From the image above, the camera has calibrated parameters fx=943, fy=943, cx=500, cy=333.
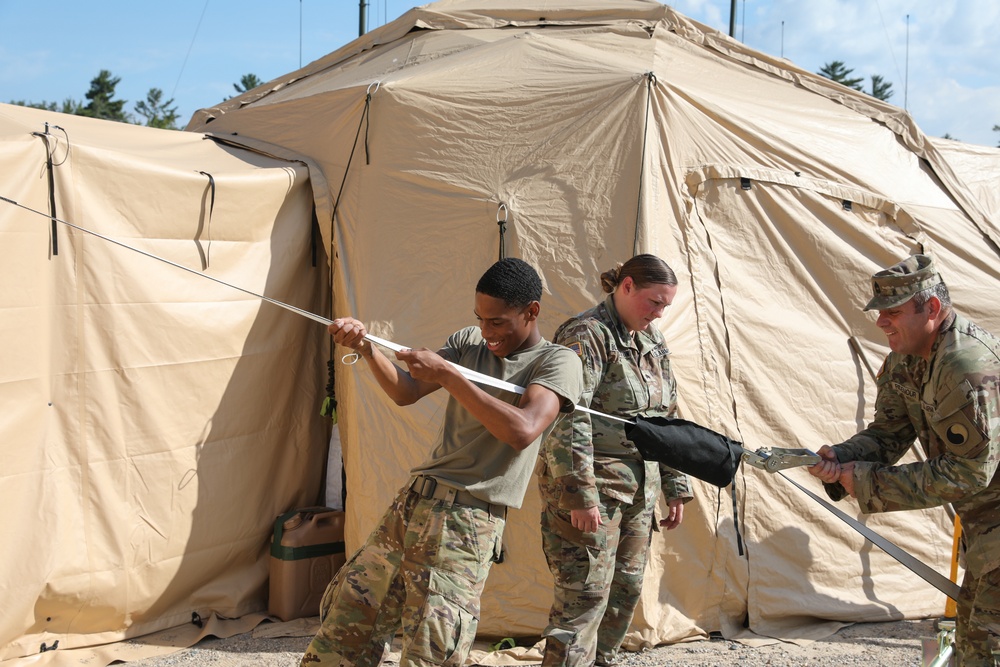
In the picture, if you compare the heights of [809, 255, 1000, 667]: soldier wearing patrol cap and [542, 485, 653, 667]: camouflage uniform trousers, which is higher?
[809, 255, 1000, 667]: soldier wearing patrol cap

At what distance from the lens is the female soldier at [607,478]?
351 cm

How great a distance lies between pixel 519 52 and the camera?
5.48 m

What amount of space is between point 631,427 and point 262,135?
11.9 feet

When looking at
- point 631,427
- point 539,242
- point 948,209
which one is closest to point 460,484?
point 631,427

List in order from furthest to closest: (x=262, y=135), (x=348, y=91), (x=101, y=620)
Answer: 1. (x=262, y=135)
2. (x=348, y=91)
3. (x=101, y=620)

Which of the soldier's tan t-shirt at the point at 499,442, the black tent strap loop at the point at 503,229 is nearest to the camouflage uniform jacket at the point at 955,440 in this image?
the soldier's tan t-shirt at the point at 499,442

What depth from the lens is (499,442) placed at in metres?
2.87

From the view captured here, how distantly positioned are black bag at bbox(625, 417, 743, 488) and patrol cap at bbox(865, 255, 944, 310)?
0.70m

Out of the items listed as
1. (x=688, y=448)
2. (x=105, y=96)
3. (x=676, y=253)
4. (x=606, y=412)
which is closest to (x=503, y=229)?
(x=676, y=253)

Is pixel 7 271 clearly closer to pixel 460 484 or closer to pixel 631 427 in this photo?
pixel 460 484

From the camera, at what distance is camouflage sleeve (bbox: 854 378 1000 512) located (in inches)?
113

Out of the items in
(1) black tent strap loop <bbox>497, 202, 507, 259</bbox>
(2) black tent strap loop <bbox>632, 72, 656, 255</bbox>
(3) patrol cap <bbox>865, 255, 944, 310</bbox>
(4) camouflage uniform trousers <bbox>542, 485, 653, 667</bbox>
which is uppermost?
(2) black tent strap loop <bbox>632, 72, 656, 255</bbox>

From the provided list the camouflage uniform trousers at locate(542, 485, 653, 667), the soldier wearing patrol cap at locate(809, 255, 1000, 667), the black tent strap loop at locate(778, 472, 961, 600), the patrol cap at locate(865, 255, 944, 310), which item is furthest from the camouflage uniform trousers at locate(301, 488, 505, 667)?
the patrol cap at locate(865, 255, 944, 310)

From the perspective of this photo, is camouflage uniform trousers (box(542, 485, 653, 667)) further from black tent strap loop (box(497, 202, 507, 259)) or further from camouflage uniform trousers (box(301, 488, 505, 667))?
black tent strap loop (box(497, 202, 507, 259))
